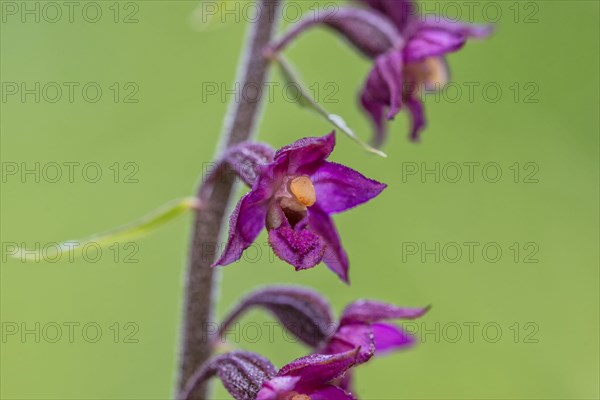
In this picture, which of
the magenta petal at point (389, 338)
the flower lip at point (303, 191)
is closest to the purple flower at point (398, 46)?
the flower lip at point (303, 191)

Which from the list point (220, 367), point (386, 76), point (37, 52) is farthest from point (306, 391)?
point (37, 52)

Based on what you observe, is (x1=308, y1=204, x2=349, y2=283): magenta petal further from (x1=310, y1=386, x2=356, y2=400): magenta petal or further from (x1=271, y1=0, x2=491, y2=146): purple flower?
(x1=271, y1=0, x2=491, y2=146): purple flower

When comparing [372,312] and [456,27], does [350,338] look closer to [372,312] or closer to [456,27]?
[372,312]

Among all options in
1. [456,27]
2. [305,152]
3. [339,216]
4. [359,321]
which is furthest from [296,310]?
[339,216]

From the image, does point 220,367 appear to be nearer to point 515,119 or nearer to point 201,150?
point 201,150

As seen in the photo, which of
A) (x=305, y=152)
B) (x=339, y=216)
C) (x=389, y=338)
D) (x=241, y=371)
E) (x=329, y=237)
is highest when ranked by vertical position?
(x=305, y=152)

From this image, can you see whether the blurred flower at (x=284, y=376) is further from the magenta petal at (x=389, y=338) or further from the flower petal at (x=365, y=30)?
the flower petal at (x=365, y=30)
